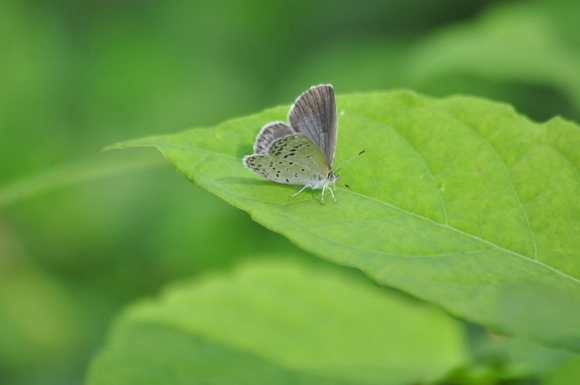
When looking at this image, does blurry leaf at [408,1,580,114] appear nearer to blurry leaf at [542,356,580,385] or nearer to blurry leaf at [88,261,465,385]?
blurry leaf at [88,261,465,385]

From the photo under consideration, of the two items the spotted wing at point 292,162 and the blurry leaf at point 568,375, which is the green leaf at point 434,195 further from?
the blurry leaf at point 568,375

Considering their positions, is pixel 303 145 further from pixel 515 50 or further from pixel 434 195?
pixel 515 50

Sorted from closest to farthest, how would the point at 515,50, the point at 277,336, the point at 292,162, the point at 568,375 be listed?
the point at 568,375 → the point at 292,162 → the point at 277,336 → the point at 515,50

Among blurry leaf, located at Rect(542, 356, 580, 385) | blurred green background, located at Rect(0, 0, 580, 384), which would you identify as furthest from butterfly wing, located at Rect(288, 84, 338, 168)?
blurred green background, located at Rect(0, 0, 580, 384)

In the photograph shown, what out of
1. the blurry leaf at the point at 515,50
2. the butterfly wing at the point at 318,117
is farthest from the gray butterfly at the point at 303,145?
the blurry leaf at the point at 515,50

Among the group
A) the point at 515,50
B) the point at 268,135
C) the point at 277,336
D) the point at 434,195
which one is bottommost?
the point at 277,336

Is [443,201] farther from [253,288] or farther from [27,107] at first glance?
[27,107]

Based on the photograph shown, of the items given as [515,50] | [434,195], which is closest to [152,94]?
[515,50]
